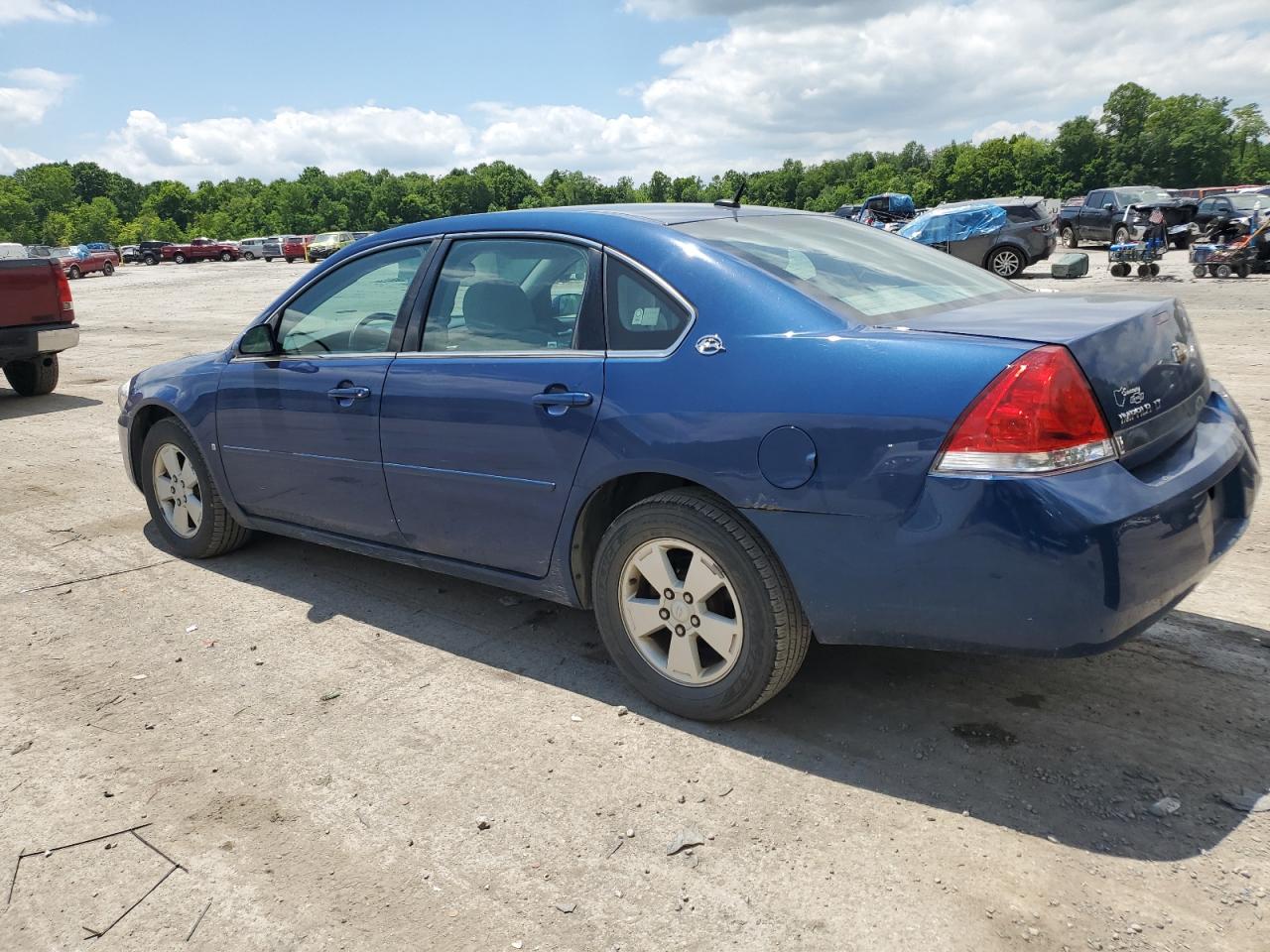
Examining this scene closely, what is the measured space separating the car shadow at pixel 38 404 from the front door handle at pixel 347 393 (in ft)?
25.3

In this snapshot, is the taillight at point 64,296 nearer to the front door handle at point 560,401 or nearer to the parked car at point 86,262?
the front door handle at point 560,401

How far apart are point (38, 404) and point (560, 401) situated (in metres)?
9.85

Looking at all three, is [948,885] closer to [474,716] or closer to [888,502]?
[888,502]

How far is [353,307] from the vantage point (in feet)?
14.1

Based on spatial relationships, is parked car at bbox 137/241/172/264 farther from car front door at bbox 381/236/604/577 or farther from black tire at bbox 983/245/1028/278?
car front door at bbox 381/236/604/577

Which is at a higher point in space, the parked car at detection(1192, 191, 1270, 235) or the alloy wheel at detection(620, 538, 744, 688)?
the parked car at detection(1192, 191, 1270, 235)

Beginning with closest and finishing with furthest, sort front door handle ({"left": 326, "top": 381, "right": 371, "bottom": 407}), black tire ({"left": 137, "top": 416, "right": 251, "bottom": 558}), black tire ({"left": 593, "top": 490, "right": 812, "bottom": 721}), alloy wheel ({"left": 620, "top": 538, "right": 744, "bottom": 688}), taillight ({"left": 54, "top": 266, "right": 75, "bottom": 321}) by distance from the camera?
1. black tire ({"left": 593, "top": 490, "right": 812, "bottom": 721})
2. alloy wheel ({"left": 620, "top": 538, "right": 744, "bottom": 688})
3. front door handle ({"left": 326, "top": 381, "right": 371, "bottom": 407})
4. black tire ({"left": 137, "top": 416, "right": 251, "bottom": 558})
5. taillight ({"left": 54, "top": 266, "right": 75, "bottom": 321})

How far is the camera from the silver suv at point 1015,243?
2138 centimetres

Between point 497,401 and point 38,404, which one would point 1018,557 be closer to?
point 497,401

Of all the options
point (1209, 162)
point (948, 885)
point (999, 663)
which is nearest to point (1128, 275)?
point (999, 663)

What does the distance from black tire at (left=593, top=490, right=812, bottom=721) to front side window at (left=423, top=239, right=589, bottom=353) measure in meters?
0.71

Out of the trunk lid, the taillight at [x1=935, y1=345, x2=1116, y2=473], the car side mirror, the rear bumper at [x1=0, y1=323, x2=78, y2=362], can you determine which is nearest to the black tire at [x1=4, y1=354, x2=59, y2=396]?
the rear bumper at [x1=0, y1=323, x2=78, y2=362]

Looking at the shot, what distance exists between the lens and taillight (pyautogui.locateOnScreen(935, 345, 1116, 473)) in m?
2.57

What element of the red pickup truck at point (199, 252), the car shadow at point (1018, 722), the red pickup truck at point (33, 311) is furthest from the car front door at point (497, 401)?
the red pickup truck at point (199, 252)
